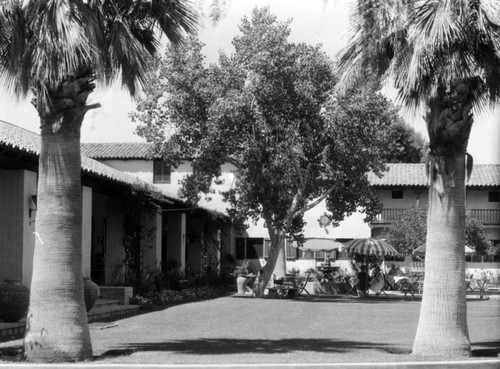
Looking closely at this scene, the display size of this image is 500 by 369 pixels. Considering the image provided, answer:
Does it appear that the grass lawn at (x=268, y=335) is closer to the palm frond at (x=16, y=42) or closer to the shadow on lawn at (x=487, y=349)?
the shadow on lawn at (x=487, y=349)

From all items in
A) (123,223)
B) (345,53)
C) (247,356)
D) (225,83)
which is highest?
(225,83)

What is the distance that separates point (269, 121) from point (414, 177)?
24208 mm

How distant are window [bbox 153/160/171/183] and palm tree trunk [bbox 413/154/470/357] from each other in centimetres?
3656

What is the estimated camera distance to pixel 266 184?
29.7 m

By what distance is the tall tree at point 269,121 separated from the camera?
2878 cm

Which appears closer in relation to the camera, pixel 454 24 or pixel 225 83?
pixel 454 24

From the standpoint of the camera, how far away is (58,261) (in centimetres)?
1155

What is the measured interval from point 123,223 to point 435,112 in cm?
1544

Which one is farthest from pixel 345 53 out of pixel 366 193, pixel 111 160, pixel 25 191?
pixel 111 160

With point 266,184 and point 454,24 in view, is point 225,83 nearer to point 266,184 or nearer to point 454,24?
point 266,184

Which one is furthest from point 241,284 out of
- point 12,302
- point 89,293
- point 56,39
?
point 56,39

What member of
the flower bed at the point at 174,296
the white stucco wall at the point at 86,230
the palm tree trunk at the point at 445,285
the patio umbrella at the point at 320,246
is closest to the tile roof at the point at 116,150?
the patio umbrella at the point at 320,246

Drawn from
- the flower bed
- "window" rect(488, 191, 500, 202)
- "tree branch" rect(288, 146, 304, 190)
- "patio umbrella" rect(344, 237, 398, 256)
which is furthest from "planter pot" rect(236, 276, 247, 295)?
"window" rect(488, 191, 500, 202)

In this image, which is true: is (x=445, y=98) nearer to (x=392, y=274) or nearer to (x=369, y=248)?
(x=369, y=248)
